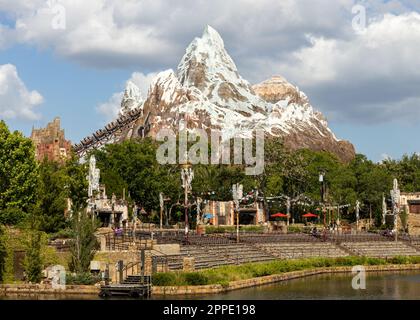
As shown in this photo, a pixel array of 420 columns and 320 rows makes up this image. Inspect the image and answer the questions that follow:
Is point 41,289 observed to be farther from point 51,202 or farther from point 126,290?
point 51,202

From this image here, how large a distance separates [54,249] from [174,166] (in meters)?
61.9

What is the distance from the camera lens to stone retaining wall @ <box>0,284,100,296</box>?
39.1 meters

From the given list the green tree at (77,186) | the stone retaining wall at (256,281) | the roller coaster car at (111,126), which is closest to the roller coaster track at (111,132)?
the roller coaster car at (111,126)

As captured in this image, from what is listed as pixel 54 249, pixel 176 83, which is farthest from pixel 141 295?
pixel 176 83

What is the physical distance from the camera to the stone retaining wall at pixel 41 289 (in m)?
39.1

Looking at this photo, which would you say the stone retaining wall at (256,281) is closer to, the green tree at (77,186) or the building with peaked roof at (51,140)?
the green tree at (77,186)

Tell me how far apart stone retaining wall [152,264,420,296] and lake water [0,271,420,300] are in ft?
2.59

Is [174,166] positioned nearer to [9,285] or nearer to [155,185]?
[155,185]

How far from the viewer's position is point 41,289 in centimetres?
3956

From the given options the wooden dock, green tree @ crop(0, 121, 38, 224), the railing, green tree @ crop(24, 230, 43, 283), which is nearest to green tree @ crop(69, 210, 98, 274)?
the railing

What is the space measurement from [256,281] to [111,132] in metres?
106

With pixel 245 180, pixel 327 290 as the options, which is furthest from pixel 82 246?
pixel 245 180

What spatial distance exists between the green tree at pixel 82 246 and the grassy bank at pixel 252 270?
17.7 feet
